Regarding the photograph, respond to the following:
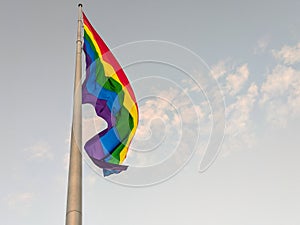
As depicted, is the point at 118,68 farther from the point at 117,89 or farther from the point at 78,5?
the point at 78,5

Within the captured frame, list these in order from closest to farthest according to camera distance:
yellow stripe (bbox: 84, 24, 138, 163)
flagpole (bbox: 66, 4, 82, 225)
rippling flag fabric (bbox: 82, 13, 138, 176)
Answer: flagpole (bbox: 66, 4, 82, 225) → rippling flag fabric (bbox: 82, 13, 138, 176) → yellow stripe (bbox: 84, 24, 138, 163)

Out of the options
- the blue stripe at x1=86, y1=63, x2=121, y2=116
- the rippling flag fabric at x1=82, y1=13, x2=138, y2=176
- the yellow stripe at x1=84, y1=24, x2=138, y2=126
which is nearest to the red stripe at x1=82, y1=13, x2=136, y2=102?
the rippling flag fabric at x1=82, y1=13, x2=138, y2=176

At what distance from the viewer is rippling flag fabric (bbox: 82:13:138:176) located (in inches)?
505

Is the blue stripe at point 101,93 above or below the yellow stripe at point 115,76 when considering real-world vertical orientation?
below

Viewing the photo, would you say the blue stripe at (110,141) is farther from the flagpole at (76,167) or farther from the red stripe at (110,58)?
the red stripe at (110,58)

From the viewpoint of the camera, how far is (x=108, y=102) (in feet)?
46.7

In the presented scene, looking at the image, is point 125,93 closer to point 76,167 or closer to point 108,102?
point 108,102

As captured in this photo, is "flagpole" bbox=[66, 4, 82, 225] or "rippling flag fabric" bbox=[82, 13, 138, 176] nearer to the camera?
"flagpole" bbox=[66, 4, 82, 225]

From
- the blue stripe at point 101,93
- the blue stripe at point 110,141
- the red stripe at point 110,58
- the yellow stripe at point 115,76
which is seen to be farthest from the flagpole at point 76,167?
the red stripe at point 110,58

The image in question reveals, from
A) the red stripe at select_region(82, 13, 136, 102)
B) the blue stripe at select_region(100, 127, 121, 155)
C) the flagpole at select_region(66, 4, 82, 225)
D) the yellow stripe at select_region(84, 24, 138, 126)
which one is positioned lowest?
the flagpole at select_region(66, 4, 82, 225)

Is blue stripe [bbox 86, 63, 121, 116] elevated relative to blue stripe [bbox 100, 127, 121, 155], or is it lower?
elevated

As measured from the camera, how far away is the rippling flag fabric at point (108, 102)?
42.1 ft

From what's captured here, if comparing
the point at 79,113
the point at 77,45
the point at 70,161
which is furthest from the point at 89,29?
the point at 70,161

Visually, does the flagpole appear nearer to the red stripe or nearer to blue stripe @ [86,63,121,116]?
blue stripe @ [86,63,121,116]
